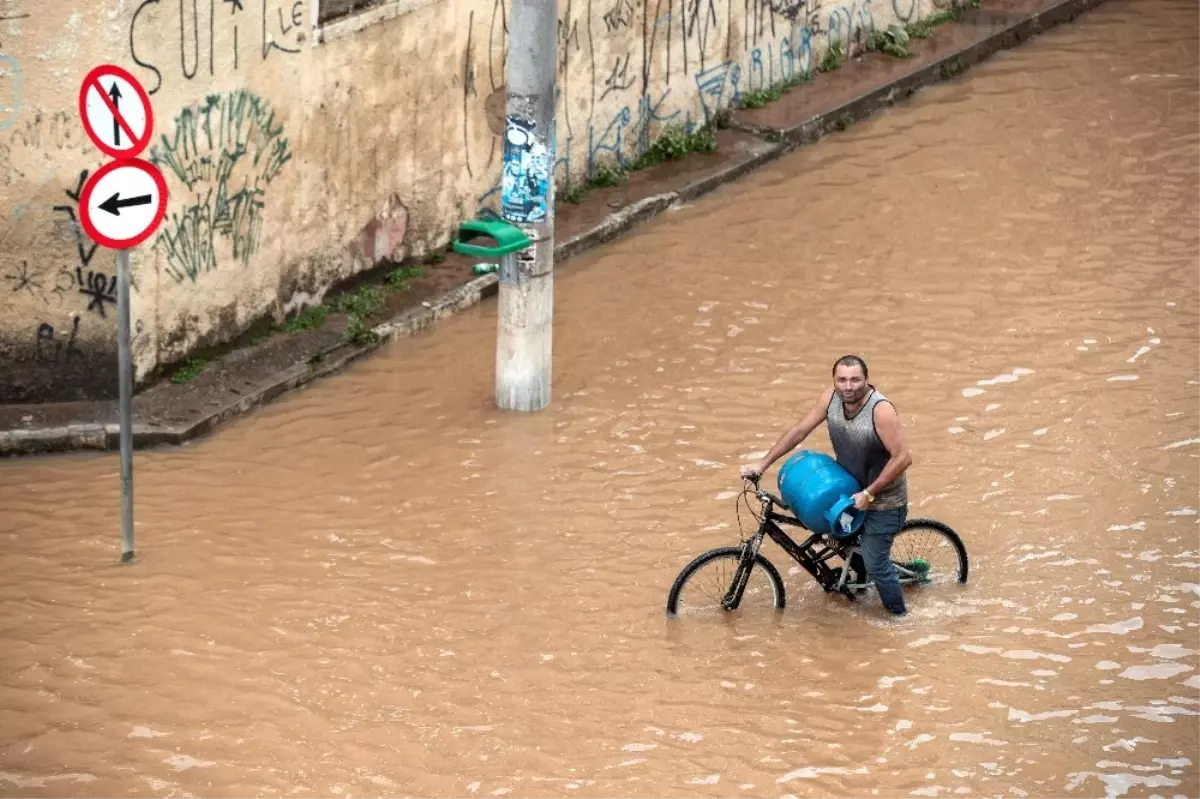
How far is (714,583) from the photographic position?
9305 millimetres

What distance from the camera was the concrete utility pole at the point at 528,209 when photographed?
36.4 feet

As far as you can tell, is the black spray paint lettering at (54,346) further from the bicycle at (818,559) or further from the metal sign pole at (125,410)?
the bicycle at (818,559)

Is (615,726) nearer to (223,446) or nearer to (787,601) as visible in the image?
(787,601)

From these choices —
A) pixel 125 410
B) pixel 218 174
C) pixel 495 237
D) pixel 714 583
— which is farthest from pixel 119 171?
pixel 714 583

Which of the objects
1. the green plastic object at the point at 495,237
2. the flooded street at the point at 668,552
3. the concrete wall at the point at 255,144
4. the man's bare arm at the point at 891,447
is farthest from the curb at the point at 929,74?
the man's bare arm at the point at 891,447

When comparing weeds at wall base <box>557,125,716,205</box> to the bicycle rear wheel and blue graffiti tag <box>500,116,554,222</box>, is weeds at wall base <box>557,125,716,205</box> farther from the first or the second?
the bicycle rear wheel

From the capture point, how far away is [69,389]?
11008 mm

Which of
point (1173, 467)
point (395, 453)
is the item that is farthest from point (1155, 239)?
point (395, 453)

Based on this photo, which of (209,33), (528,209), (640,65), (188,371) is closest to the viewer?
(209,33)

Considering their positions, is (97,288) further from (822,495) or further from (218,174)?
(822,495)

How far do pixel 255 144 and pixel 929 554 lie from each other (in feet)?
16.7

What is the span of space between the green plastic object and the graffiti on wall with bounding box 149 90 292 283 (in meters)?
1.49

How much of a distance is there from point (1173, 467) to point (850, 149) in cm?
575

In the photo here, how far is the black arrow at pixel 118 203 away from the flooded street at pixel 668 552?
190cm
